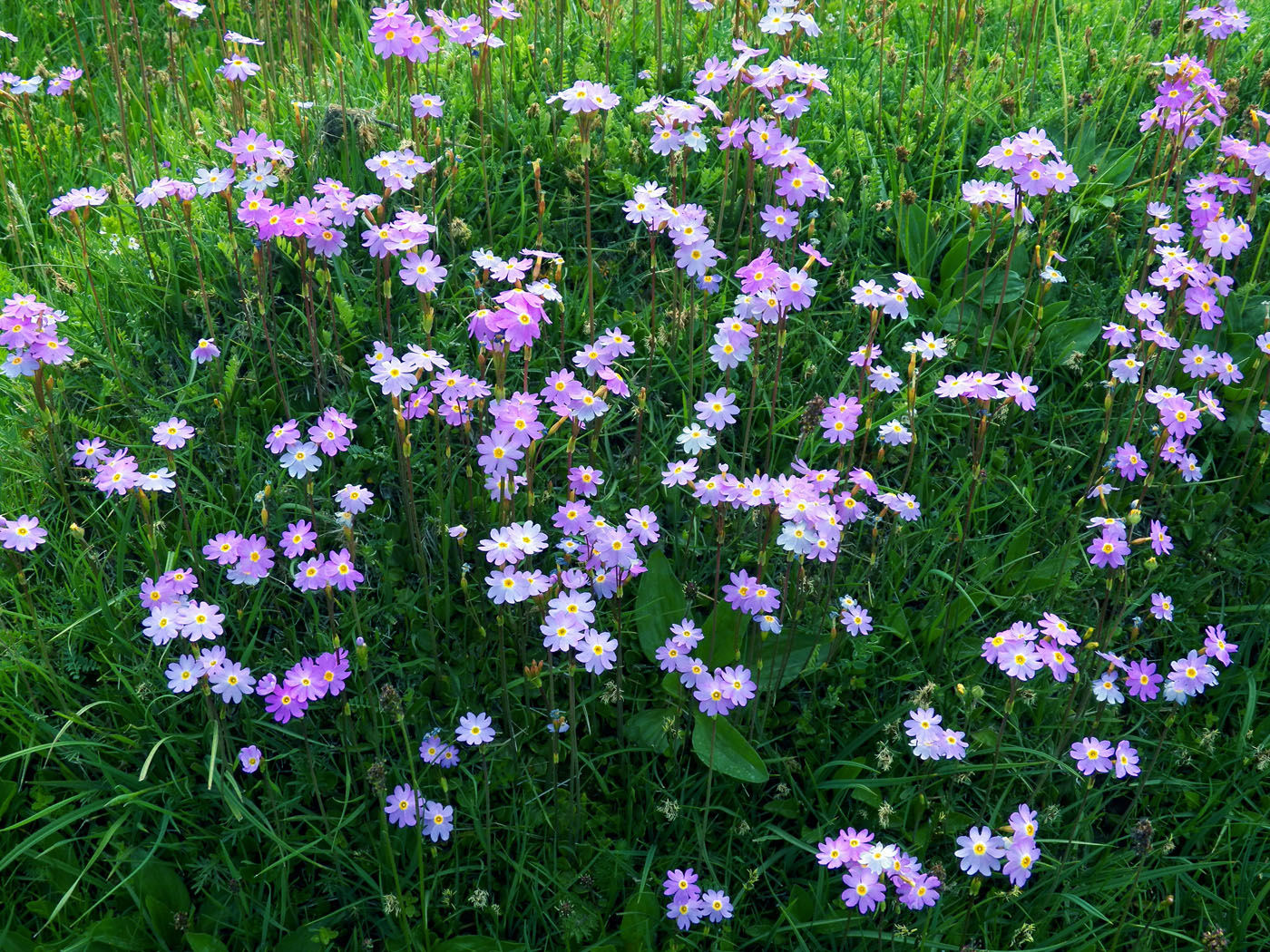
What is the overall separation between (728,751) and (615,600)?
48 centimetres

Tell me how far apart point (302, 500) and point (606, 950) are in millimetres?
1432

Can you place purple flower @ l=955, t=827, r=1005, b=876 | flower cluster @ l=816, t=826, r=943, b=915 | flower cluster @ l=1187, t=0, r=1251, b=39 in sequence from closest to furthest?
flower cluster @ l=816, t=826, r=943, b=915, purple flower @ l=955, t=827, r=1005, b=876, flower cluster @ l=1187, t=0, r=1251, b=39

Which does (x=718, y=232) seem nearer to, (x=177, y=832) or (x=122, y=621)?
(x=122, y=621)

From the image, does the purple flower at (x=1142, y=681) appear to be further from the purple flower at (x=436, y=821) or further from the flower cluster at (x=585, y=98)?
the flower cluster at (x=585, y=98)

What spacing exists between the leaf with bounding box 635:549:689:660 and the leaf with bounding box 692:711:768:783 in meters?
0.24

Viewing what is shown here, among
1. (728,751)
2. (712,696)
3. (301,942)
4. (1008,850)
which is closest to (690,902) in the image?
(728,751)

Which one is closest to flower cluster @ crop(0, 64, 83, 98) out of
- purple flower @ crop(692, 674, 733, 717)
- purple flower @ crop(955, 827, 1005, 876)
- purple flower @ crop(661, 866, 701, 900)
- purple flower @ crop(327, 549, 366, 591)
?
purple flower @ crop(327, 549, 366, 591)

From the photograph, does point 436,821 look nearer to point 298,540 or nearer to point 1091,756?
point 298,540

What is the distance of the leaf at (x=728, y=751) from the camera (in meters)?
2.62

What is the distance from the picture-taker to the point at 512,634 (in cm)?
284

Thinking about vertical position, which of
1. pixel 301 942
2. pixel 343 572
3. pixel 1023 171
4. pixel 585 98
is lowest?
pixel 301 942

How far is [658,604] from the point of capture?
9.16 ft

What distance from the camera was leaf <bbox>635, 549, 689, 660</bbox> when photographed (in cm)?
279

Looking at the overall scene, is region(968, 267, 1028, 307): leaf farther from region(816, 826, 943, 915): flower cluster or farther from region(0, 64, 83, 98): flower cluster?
region(0, 64, 83, 98): flower cluster
